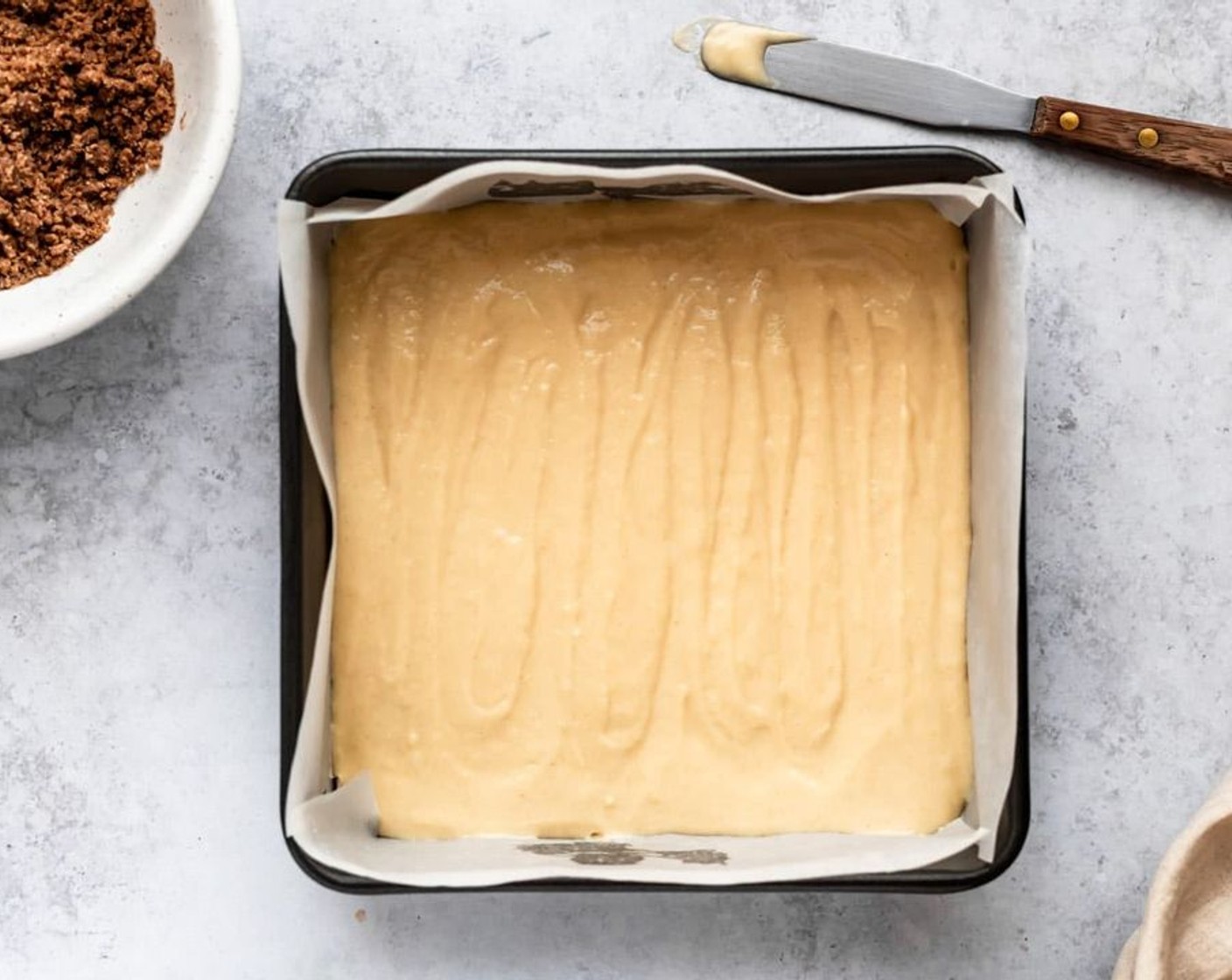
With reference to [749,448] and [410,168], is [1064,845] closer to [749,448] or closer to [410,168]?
[749,448]

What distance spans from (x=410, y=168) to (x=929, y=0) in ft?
1.61

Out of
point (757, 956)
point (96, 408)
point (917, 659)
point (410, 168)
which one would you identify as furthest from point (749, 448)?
point (96, 408)

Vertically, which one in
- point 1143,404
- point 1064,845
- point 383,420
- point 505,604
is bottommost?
point 1064,845

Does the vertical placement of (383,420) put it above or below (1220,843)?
above

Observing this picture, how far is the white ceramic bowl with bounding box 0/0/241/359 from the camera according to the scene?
3.50 feet

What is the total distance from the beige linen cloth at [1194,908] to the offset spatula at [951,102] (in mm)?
546

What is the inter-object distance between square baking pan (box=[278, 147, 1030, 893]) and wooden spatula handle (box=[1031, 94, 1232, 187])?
17 centimetres

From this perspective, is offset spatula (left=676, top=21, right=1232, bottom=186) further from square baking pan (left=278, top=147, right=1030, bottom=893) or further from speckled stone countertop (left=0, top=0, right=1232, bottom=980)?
square baking pan (left=278, top=147, right=1030, bottom=893)

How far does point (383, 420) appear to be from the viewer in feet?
3.79

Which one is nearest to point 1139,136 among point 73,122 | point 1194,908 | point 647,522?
point 647,522

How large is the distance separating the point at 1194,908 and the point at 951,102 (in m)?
0.70

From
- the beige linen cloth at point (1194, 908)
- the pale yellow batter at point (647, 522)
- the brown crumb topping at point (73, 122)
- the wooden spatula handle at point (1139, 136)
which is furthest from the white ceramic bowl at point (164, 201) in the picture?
the beige linen cloth at point (1194, 908)

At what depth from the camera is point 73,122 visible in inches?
43.1

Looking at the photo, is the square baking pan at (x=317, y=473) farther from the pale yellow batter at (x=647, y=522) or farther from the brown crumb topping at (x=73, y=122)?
the brown crumb topping at (x=73, y=122)
